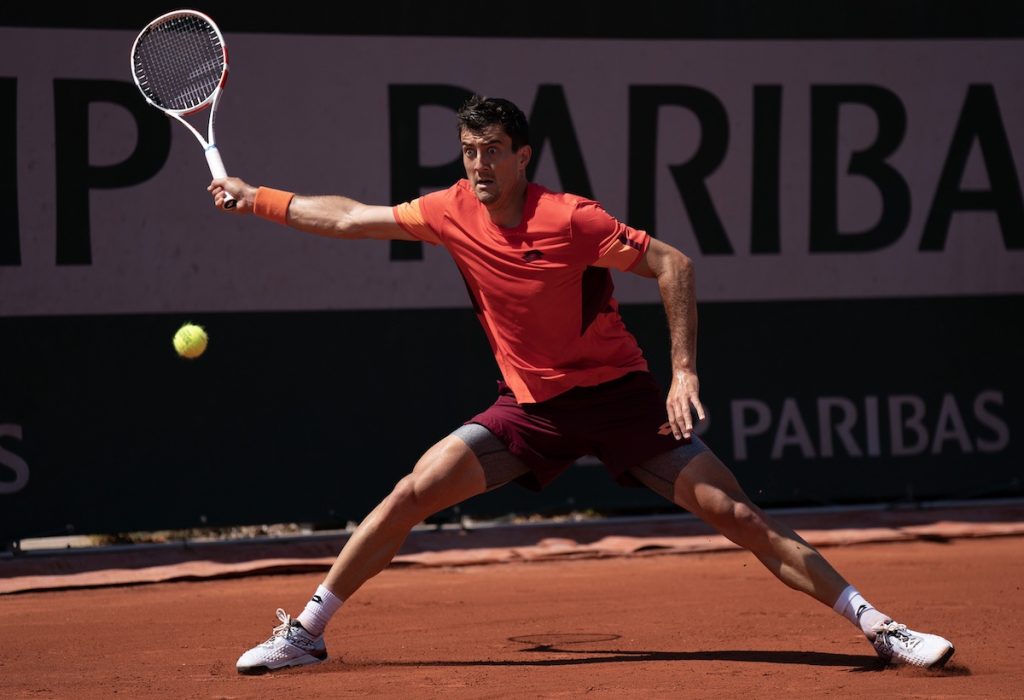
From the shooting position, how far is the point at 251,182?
254 inches

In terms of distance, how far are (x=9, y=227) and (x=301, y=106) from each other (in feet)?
4.15

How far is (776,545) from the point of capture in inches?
162

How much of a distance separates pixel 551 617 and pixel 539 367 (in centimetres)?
132

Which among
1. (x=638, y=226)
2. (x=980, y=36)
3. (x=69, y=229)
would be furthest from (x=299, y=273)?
(x=980, y=36)

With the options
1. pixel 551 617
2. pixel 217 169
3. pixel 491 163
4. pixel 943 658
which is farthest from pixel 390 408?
pixel 943 658

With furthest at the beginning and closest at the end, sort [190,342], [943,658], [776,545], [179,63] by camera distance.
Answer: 1. [190,342]
2. [179,63]
3. [776,545]
4. [943,658]

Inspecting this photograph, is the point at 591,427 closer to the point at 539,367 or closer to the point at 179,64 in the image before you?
the point at 539,367

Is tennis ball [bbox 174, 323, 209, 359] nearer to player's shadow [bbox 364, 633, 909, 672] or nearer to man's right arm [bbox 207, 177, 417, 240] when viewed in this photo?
man's right arm [bbox 207, 177, 417, 240]

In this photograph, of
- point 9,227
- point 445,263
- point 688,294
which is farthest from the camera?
point 445,263

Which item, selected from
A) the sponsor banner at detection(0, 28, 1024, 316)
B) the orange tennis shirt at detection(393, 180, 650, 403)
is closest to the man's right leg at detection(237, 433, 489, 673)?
the orange tennis shirt at detection(393, 180, 650, 403)

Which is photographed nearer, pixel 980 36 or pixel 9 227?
pixel 9 227

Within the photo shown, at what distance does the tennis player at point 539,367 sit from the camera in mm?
4102

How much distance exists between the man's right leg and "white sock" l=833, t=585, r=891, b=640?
1004 mm

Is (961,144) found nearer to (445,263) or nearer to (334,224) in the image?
(445,263)
